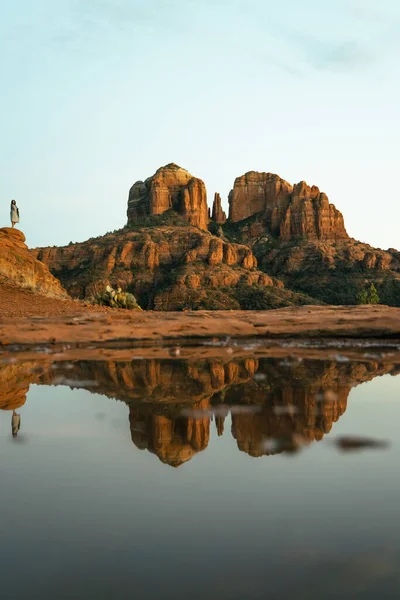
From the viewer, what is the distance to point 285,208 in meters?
165

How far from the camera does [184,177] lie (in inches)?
6821

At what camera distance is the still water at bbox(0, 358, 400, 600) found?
2.75 meters

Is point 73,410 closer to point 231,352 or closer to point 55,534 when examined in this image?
point 55,534

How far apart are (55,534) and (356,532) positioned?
5.73 ft

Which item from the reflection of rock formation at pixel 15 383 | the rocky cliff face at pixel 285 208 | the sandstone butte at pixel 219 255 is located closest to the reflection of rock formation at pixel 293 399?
the reflection of rock formation at pixel 15 383

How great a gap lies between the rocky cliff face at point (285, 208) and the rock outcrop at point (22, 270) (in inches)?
5089

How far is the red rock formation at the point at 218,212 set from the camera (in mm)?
174625

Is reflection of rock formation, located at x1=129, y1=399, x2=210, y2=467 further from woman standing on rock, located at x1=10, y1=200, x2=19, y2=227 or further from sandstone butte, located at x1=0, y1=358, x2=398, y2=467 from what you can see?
woman standing on rock, located at x1=10, y1=200, x2=19, y2=227

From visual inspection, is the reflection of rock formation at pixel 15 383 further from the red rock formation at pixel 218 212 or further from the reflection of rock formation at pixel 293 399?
the red rock formation at pixel 218 212

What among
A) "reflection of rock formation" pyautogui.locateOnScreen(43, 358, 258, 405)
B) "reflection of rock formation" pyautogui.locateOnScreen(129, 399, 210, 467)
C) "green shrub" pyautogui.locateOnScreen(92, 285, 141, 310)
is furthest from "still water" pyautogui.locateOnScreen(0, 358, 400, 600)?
"green shrub" pyautogui.locateOnScreen(92, 285, 141, 310)

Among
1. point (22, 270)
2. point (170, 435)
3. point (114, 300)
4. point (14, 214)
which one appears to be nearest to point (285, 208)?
point (14, 214)

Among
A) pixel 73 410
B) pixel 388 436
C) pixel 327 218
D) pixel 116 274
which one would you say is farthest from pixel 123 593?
pixel 327 218

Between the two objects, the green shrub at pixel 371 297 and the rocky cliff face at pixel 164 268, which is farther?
→ the rocky cliff face at pixel 164 268

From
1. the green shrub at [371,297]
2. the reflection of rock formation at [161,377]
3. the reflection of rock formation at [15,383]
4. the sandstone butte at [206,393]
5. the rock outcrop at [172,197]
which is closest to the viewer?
the sandstone butte at [206,393]
